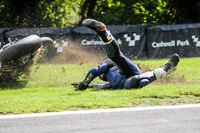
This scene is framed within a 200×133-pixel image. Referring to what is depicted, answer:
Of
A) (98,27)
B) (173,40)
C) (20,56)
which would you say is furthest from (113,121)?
(173,40)

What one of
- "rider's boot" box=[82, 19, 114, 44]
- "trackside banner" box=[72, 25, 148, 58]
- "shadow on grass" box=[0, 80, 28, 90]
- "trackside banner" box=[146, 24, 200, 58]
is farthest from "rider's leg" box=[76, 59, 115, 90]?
"trackside banner" box=[146, 24, 200, 58]

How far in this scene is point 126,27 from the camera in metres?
16.8

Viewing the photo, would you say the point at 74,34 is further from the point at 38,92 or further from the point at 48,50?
the point at 38,92

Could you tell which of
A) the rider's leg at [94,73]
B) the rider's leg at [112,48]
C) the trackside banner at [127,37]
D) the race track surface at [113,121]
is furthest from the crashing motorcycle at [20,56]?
the trackside banner at [127,37]

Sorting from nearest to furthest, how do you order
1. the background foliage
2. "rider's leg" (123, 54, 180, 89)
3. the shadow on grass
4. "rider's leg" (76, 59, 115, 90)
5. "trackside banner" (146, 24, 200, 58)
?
"rider's leg" (123, 54, 180, 89), "rider's leg" (76, 59, 115, 90), the shadow on grass, "trackside banner" (146, 24, 200, 58), the background foliage

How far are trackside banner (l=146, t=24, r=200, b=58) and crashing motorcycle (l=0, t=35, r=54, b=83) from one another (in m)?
7.75

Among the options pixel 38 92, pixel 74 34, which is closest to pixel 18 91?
pixel 38 92

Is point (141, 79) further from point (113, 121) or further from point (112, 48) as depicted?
point (113, 121)

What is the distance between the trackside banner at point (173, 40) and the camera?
16.4m

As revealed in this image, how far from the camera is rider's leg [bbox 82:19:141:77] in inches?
269

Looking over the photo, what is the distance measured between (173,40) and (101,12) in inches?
314

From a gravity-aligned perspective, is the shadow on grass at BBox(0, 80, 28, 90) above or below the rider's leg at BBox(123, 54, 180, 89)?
below

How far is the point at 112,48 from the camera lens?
23.5 ft

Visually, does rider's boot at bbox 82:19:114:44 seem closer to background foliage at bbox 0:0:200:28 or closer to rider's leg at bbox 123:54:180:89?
rider's leg at bbox 123:54:180:89
